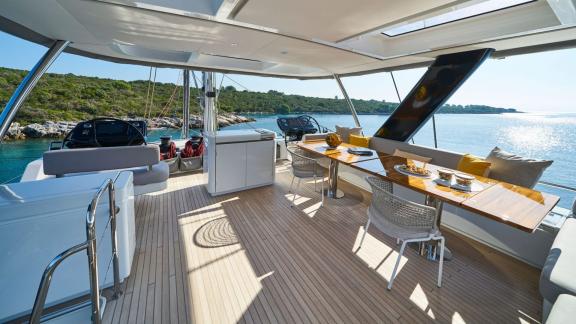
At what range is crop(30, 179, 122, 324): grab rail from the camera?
25.5 inches

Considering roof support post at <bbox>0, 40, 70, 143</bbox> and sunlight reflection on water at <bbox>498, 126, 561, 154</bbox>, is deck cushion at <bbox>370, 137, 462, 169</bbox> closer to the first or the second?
roof support post at <bbox>0, 40, 70, 143</bbox>

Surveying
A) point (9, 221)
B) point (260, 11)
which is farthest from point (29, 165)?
point (260, 11)

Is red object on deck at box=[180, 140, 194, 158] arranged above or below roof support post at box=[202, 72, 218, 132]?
below

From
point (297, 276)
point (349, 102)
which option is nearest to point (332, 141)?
point (297, 276)

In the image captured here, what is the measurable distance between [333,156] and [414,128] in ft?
7.13

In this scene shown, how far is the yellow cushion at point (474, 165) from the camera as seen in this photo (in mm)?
2471

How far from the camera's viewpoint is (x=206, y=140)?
126 inches

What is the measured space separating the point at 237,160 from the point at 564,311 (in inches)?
120

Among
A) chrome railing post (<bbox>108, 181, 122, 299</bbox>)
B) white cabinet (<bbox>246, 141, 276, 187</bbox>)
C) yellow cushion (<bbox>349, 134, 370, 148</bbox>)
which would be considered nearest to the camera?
chrome railing post (<bbox>108, 181, 122, 299</bbox>)

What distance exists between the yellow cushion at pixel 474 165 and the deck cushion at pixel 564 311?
1.69 metres

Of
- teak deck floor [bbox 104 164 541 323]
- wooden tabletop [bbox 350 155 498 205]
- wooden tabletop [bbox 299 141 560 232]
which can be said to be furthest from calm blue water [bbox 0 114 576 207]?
wooden tabletop [bbox 299 141 560 232]

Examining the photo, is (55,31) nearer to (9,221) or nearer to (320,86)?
(9,221)

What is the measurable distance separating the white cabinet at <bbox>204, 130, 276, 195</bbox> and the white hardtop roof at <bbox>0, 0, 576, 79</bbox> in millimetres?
1309

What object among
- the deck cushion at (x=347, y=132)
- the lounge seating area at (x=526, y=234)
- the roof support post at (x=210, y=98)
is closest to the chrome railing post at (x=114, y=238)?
the lounge seating area at (x=526, y=234)
